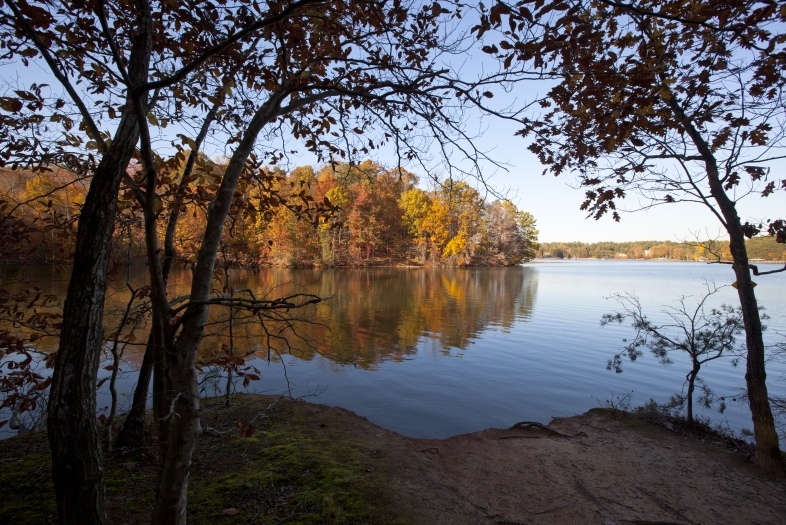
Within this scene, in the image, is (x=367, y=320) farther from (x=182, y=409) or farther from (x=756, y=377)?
(x=182, y=409)

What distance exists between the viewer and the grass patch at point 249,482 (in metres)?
3.41

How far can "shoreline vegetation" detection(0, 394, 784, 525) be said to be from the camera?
11.9ft

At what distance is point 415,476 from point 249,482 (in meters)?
1.76

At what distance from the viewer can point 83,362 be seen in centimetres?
213

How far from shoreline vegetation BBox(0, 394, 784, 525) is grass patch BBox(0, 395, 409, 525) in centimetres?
2

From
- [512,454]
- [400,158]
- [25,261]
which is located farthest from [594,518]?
[25,261]

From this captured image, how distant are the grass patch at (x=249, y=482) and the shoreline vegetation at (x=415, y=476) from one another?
0.02 meters

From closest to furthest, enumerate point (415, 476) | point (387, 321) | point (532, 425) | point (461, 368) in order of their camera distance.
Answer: point (415, 476)
point (532, 425)
point (461, 368)
point (387, 321)

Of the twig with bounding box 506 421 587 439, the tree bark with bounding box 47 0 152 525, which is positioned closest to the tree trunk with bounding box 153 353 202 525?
the tree bark with bounding box 47 0 152 525

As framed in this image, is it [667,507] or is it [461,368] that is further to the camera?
[461,368]

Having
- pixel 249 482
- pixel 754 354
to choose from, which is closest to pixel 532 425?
pixel 754 354

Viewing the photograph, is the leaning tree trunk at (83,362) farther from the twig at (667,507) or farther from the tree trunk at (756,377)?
the tree trunk at (756,377)

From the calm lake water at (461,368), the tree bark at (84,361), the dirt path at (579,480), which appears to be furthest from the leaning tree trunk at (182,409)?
the dirt path at (579,480)

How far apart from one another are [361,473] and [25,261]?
366 cm
